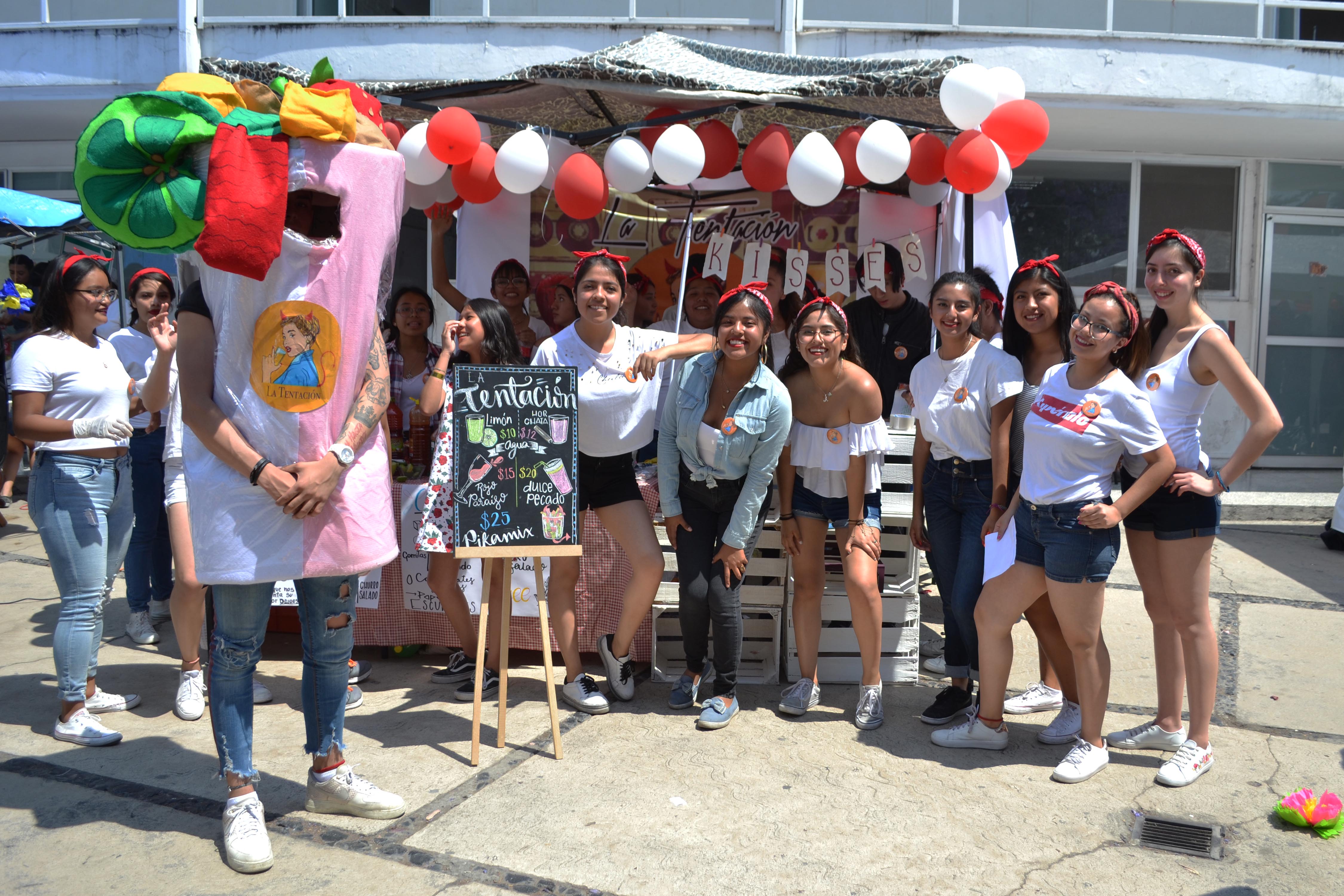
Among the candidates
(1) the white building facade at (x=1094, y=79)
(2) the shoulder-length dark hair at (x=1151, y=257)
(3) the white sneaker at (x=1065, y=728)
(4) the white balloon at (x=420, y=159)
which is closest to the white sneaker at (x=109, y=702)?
(4) the white balloon at (x=420, y=159)

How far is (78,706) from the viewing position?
3.95 meters

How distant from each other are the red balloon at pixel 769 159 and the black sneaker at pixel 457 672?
3.01 m

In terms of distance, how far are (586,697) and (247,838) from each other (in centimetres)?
164

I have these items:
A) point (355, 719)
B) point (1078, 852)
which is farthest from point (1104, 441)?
point (355, 719)

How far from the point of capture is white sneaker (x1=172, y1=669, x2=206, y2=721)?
13.9 feet

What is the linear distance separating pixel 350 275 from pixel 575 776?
79.6 inches

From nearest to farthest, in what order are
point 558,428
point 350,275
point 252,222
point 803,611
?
1. point 252,222
2. point 350,275
3. point 558,428
4. point 803,611

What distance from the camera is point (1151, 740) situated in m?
3.95

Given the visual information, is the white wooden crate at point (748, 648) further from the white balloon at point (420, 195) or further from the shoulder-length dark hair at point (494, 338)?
the white balloon at point (420, 195)

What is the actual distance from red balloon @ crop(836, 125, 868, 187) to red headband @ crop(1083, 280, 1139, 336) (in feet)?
6.26

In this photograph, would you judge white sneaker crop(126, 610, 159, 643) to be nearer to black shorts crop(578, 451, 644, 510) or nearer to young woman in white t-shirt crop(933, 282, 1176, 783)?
black shorts crop(578, 451, 644, 510)

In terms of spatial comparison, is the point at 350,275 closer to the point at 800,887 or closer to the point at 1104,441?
the point at 800,887

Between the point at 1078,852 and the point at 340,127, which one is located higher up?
the point at 340,127

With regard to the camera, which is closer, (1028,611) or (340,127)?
(340,127)
